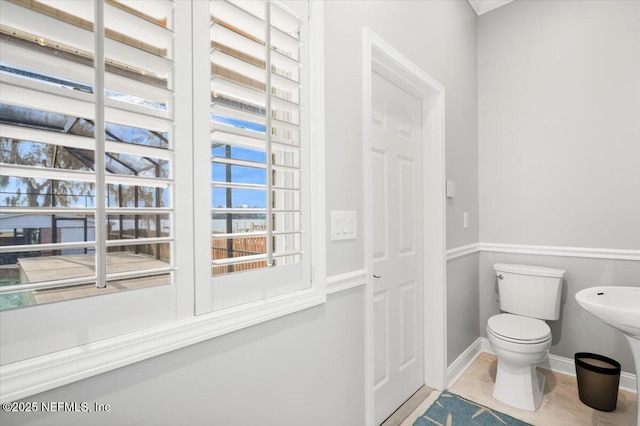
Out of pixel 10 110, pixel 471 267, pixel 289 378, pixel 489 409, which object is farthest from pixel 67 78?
pixel 471 267

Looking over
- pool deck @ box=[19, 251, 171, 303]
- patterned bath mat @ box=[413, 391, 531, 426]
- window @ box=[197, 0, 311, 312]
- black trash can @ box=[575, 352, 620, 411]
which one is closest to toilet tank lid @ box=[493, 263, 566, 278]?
black trash can @ box=[575, 352, 620, 411]

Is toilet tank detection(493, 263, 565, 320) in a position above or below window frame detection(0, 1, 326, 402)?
below

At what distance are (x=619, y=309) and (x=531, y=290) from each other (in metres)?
0.94

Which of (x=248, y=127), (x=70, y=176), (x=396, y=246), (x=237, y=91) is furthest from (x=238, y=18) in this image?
(x=396, y=246)

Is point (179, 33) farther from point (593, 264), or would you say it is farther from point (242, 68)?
point (593, 264)

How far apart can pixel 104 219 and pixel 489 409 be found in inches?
90.8

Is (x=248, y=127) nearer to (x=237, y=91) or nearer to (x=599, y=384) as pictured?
(x=237, y=91)

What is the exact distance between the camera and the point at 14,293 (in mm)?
649

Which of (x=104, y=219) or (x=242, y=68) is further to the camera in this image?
(x=242, y=68)

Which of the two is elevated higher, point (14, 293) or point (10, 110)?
point (10, 110)

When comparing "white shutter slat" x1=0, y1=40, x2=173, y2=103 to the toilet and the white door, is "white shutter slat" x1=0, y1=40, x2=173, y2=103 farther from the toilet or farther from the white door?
the toilet

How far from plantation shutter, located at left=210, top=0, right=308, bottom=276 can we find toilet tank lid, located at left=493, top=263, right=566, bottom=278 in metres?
1.99

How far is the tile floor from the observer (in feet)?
6.07

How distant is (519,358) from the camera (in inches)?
74.8
